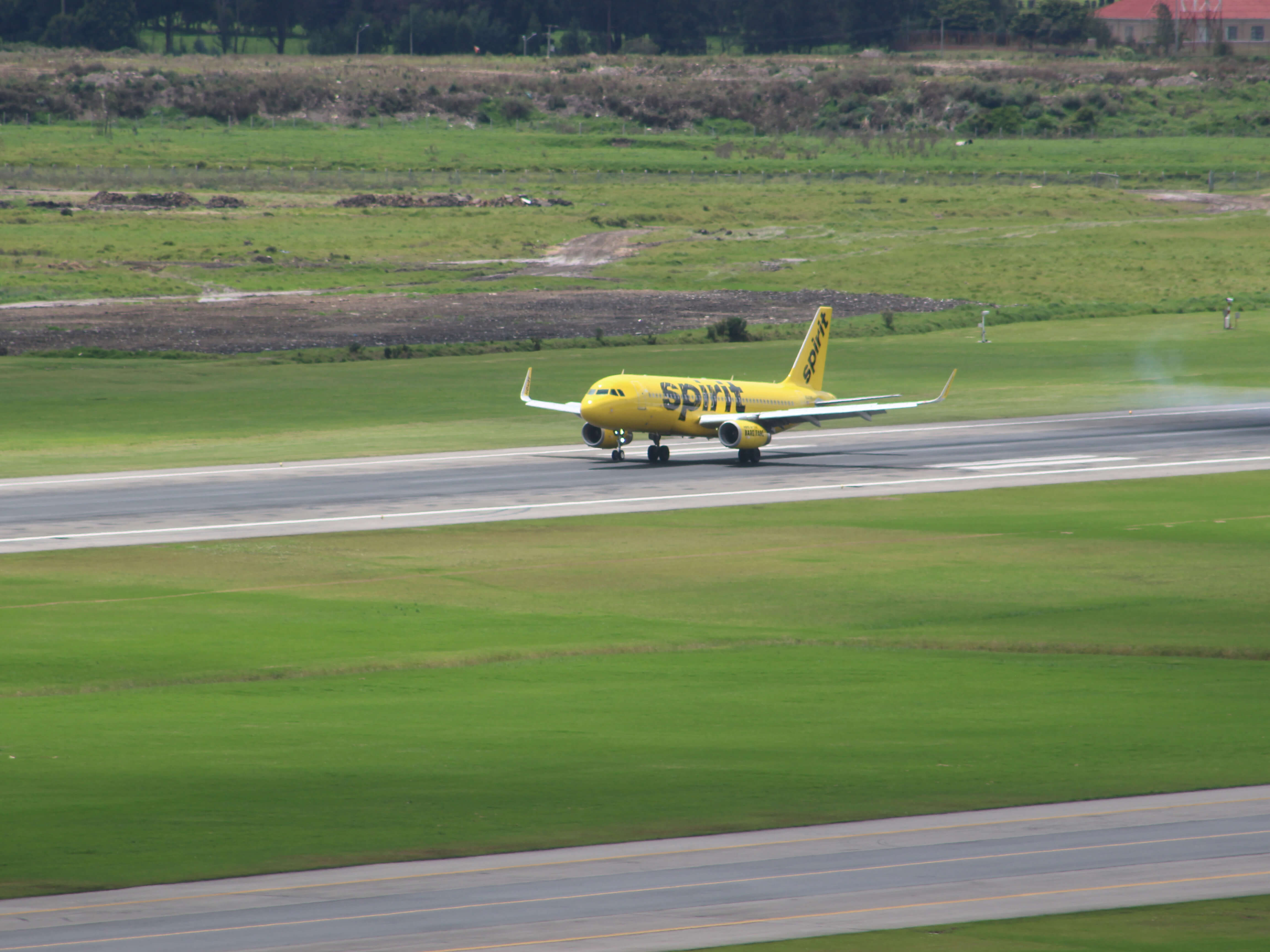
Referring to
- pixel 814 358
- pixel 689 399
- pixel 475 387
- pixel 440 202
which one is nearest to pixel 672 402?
pixel 689 399

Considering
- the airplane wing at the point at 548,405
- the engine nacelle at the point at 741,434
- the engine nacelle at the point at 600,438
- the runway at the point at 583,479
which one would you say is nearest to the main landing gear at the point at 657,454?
the runway at the point at 583,479

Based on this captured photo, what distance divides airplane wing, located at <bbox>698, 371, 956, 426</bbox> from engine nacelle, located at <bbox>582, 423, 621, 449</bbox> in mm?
3822

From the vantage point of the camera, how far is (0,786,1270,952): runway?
954 inches

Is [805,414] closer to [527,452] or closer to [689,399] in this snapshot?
[689,399]

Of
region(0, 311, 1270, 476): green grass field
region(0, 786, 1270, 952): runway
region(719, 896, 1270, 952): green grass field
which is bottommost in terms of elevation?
region(0, 311, 1270, 476): green grass field

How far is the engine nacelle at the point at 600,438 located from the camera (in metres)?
80.4

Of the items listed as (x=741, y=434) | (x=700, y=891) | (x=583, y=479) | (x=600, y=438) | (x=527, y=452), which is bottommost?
(x=527, y=452)

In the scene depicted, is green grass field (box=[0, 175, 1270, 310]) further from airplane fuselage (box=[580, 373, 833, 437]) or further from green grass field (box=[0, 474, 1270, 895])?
green grass field (box=[0, 474, 1270, 895])

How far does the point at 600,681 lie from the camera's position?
4178 cm

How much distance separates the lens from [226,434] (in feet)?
298

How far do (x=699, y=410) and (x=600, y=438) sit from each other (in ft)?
14.8

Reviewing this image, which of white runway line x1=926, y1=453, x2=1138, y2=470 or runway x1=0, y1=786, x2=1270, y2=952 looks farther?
white runway line x1=926, y1=453, x2=1138, y2=470

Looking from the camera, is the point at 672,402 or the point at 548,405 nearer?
Answer: the point at 672,402

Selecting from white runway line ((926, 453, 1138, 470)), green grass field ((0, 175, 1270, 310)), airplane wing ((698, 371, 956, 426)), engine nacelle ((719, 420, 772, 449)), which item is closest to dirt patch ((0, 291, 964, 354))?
green grass field ((0, 175, 1270, 310))
